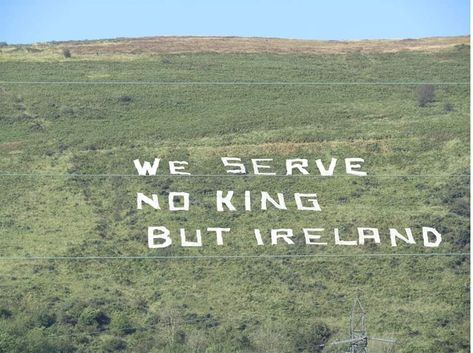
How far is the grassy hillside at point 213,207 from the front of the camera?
42219 millimetres

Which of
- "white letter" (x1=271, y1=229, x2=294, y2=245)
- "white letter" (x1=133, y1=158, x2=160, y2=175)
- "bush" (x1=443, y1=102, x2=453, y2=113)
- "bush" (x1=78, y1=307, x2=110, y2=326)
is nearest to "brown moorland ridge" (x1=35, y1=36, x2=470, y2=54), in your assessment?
"bush" (x1=443, y1=102, x2=453, y2=113)

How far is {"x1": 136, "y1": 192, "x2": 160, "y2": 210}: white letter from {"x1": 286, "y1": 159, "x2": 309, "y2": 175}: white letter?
574 centimetres

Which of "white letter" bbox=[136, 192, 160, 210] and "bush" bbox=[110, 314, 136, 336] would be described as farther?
"white letter" bbox=[136, 192, 160, 210]

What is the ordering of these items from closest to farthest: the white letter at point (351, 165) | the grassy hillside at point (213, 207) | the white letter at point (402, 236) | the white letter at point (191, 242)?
1. the grassy hillside at point (213, 207)
2. the white letter at point (191, 242)
3. the white letter at point (402, 236)
4. the white letter at point (351, 165)

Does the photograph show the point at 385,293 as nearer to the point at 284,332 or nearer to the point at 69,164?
the point at 284,332

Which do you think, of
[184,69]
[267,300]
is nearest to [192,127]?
[184,69]

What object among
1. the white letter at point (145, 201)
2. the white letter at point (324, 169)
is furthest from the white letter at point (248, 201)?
the white letter at point (324, 169)

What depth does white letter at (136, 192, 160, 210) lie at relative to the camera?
167 feet

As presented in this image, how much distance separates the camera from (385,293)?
150 ft

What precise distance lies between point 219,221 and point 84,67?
2095 centimetres

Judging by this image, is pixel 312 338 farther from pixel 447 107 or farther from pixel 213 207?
pixel 447 107

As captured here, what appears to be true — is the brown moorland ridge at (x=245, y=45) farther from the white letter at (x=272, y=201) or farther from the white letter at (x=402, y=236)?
the white letter at (x=402, y=236)

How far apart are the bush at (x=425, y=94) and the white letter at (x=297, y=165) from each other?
10.2 m

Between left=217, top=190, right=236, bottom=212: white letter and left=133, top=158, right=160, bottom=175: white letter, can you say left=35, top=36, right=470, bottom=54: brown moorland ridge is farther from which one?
left=217, top=190, right=236, bottom=212: white letter
